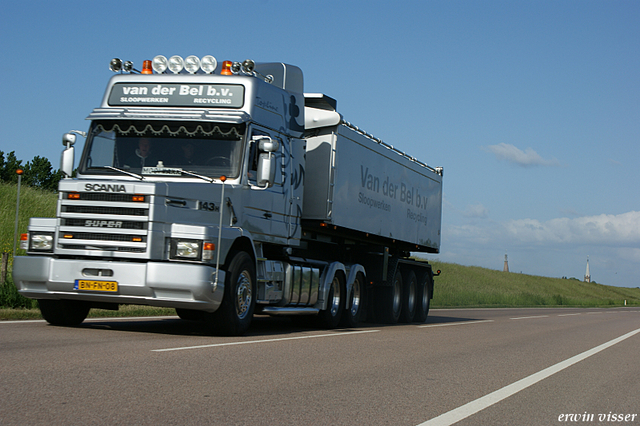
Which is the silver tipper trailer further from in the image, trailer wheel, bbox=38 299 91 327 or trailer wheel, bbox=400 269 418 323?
trailer wheel, bbox=400 269 418 323

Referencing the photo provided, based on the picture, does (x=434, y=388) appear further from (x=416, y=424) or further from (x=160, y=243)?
(x=160, y=243)

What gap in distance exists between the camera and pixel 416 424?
5566 mm

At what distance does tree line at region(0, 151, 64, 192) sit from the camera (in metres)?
74.8

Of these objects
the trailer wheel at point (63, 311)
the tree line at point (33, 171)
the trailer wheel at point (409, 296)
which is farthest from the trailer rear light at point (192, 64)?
the tree line at point (33, 171)

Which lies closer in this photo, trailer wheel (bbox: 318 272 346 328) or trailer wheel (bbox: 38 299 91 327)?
trailer wheel (bbox: 38 299 91 327)

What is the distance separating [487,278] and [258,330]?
246 ft

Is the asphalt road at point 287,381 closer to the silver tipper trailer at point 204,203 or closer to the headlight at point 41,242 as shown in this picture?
the silver tipper trailer at point 204,203

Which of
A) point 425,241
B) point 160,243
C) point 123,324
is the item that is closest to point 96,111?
point 160,243

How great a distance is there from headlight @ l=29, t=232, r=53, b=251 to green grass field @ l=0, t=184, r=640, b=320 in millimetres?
2556

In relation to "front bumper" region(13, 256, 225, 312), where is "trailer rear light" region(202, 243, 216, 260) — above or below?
above

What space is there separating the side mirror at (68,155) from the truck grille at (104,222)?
33.1 inches

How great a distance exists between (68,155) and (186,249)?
2.58 metres

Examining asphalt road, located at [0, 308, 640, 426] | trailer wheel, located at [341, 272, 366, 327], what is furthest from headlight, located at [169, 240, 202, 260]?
trailer wheel, located at [341, 272, 366, 327]

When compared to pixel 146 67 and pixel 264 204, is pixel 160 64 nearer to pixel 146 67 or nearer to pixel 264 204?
pixel 146 67
